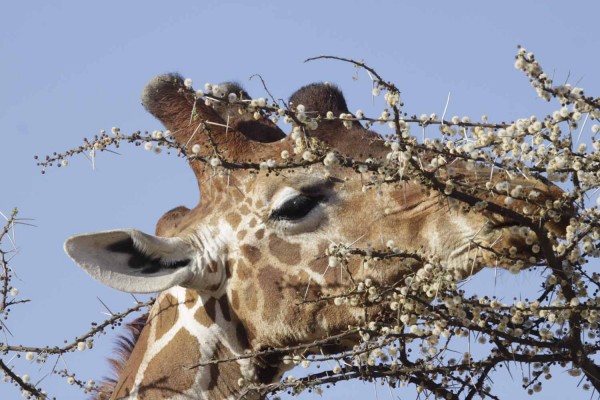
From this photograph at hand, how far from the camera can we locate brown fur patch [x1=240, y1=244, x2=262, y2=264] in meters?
→ 4.64

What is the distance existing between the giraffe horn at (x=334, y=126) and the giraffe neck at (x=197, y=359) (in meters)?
0.93

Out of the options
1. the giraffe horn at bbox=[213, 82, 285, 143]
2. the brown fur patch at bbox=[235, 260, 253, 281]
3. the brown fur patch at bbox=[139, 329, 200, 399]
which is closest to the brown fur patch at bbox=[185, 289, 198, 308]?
the brown fur patch at bbox=[139, 329, 200, 399]

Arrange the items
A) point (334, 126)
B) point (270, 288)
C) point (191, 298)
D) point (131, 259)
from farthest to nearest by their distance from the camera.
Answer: point (334, 126)
point (191, 298)
point (270, 288)
point (131, 259)

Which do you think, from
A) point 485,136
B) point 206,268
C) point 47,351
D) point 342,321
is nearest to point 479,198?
point 485,136

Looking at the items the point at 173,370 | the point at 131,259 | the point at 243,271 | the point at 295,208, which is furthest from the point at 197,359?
the point at 295,208

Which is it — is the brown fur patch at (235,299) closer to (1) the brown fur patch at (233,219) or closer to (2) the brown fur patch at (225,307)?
(2) the brown fur patch at (225,307)

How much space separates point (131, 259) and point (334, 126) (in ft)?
3.99

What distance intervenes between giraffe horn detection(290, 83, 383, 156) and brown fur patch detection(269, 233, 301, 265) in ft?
1.71

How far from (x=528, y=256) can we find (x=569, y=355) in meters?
0.41

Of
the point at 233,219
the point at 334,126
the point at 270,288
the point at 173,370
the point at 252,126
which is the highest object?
the point at 252,126

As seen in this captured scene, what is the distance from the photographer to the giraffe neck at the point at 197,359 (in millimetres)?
4555

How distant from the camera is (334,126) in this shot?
4.91m

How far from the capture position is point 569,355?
3773mm

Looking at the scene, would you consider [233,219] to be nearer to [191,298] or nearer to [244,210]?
[244,210]
